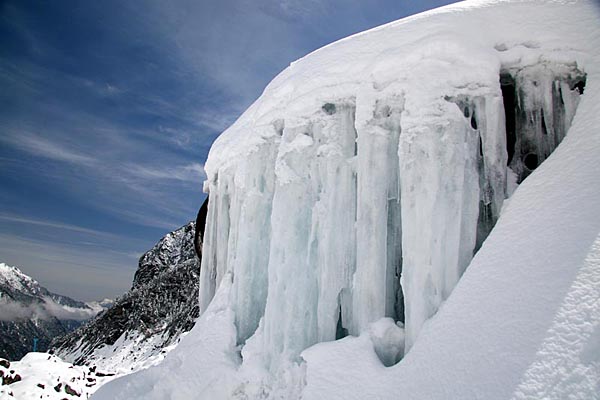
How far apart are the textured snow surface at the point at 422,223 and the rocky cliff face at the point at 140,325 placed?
2745 cm

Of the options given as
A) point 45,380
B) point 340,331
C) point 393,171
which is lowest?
point 45,380

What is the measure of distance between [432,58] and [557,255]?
2.80m

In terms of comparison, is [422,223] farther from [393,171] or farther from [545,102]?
[545,102]

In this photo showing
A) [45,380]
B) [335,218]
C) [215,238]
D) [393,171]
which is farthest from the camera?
[45,380]

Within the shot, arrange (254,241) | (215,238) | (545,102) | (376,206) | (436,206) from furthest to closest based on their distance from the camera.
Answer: (215,238), (254,241), (376,206), (545,102), (436,206)

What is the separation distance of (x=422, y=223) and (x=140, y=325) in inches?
1549

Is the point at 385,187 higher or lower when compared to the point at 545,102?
lower

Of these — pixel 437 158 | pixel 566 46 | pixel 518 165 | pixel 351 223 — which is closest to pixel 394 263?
pixel 351 223

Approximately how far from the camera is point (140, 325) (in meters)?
38.9

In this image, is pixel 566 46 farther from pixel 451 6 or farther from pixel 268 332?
pixel 268 332

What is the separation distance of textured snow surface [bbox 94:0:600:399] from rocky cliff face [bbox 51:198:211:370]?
27451 millimetres

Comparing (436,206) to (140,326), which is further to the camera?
(140,326)

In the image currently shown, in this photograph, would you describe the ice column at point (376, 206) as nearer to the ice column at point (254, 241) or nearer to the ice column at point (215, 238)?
the ice column at point (254, 241)

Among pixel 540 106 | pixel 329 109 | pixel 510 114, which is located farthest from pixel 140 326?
pixel 540 106
